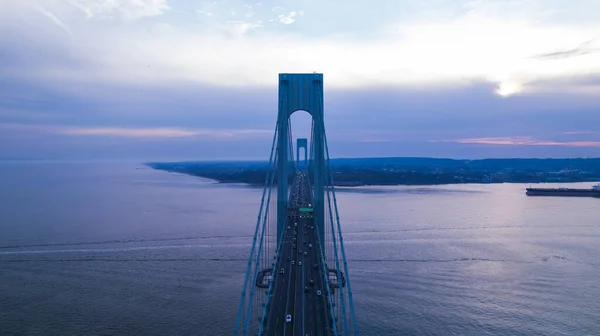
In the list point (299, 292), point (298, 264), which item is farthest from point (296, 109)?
point (299, 292)

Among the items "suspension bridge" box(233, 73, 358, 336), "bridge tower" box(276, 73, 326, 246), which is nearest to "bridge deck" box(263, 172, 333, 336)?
"suspension bridge" box(233, 73, 358, 336)

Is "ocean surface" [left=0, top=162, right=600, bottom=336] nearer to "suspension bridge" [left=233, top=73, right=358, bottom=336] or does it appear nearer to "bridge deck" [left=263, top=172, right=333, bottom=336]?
"suspension bridge" [left=233, top=73, right=358, bottom=336]

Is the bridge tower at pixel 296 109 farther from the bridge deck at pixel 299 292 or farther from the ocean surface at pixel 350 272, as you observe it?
the ocean surface at pixel 350 272

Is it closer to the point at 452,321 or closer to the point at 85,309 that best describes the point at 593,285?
the point at 452,321

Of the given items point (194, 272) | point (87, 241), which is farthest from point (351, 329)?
point (87, 241)

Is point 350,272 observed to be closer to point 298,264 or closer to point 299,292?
point 298,264
